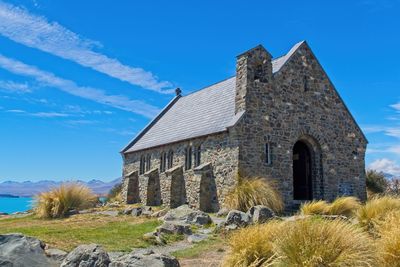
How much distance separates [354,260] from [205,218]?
918cm

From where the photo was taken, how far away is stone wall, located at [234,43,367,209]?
20.4 m

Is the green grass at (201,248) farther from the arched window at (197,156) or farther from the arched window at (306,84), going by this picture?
the arched window at (306,84)

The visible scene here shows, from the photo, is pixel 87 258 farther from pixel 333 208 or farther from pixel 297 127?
pixel 297 127

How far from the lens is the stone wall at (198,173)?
65.6 feet

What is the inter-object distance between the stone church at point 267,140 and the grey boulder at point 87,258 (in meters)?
11.9

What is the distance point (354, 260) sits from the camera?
6.50m

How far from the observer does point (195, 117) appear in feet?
85.0

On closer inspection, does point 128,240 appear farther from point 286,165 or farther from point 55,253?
point 286,165

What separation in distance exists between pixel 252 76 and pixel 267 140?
11.2 ft

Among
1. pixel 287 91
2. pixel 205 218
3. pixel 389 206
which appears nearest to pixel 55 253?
pixel 205 218

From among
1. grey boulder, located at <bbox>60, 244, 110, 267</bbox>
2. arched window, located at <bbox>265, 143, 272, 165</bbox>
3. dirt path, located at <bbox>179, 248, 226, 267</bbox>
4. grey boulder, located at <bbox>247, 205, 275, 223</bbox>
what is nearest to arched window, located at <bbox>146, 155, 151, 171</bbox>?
arched window, located at <bbox>265, 143, 272, 165</bbox>

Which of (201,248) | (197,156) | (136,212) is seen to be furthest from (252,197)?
(201,248)

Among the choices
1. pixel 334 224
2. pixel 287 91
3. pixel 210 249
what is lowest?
pixel 210 249

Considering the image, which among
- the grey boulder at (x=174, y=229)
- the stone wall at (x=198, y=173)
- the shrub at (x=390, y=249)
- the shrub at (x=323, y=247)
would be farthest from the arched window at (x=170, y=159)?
the shrub at (x=390, y=249)
